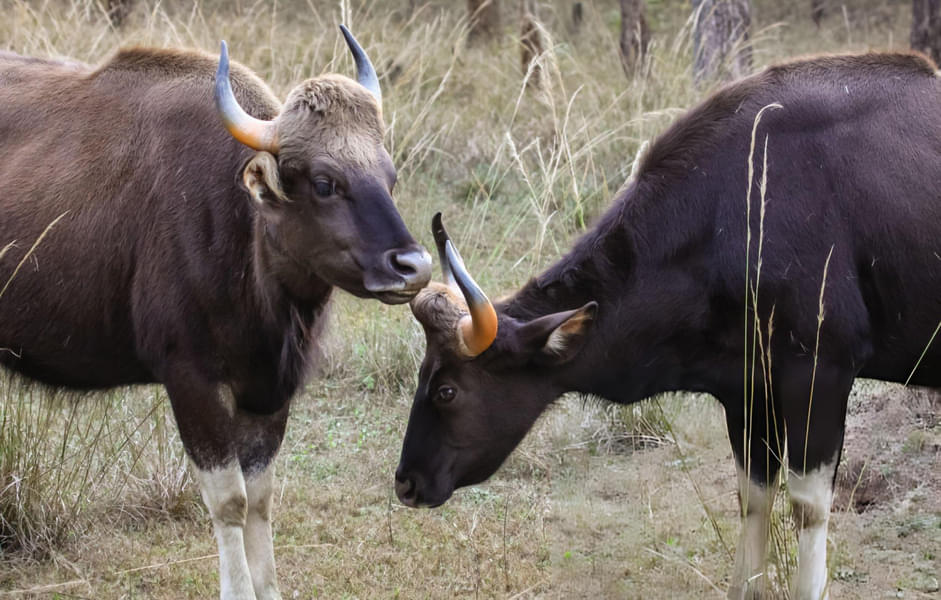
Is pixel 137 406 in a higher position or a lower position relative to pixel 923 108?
lower

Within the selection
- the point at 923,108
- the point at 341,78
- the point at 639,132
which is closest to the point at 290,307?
the point at 341,78

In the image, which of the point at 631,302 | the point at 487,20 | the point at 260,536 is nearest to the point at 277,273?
the point at 260,536

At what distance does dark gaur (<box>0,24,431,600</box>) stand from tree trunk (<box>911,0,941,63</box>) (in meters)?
8.08

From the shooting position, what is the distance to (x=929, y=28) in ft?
36.4

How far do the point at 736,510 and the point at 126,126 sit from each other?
3795mm

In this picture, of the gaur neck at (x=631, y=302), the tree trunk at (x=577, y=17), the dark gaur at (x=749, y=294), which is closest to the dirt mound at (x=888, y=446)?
the dark gaur at (x=749, y=294)

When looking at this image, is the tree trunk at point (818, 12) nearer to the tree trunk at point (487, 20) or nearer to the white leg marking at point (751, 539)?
the tree trunk at point (487, 20)

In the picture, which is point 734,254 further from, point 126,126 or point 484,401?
point 126,126

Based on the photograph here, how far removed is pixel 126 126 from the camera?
5004mm

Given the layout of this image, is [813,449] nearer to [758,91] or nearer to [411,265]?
[758,91]

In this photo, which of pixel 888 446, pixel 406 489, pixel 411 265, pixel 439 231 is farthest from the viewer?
pixel 888 446

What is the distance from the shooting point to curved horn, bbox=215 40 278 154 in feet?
14.3

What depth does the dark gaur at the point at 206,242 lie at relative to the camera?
442 cm

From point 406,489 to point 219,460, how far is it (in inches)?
31.7
